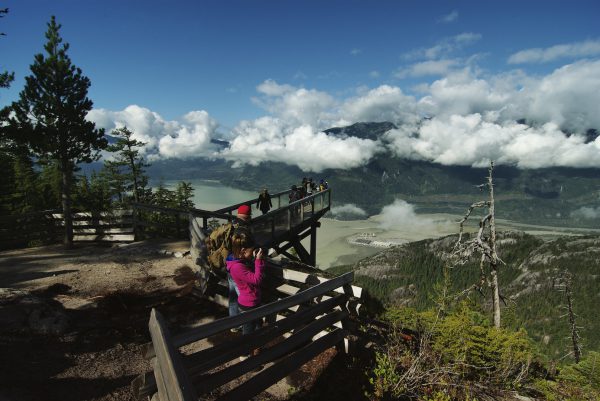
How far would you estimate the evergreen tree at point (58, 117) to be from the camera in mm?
17078

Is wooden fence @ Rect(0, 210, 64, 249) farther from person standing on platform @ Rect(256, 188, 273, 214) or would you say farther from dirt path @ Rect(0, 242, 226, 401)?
person standing on platform @ Rect(256, 188, 273, 214)

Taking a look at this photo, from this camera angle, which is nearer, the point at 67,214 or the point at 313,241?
the point at 67,214

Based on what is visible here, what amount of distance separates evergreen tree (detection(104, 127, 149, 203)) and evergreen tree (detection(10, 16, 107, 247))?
16.6 meters

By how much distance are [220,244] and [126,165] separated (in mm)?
37870

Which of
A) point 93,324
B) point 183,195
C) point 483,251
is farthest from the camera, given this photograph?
point 183,195

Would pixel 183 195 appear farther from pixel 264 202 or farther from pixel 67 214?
pixel 264 202

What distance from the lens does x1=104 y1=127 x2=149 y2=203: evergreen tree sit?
37.0 metres

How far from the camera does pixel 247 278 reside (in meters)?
5.35

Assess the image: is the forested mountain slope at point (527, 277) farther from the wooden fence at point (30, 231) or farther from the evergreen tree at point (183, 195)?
the wooden fence at point (30, 231)

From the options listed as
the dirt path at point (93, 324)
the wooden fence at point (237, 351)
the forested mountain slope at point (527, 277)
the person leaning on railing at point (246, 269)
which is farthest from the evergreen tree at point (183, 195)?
the forested mountain slope at point (527, 277)

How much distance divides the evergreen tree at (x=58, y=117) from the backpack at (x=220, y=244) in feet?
43.1

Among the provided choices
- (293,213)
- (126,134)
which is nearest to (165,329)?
(293,213)

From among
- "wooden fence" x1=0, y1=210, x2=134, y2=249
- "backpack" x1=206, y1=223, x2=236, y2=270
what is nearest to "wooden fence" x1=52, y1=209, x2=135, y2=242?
"wooden fence" x1=0, y1=210, x2=134, y2=249

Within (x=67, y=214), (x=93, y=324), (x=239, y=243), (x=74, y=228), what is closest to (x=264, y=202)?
(x=93, y=324)
